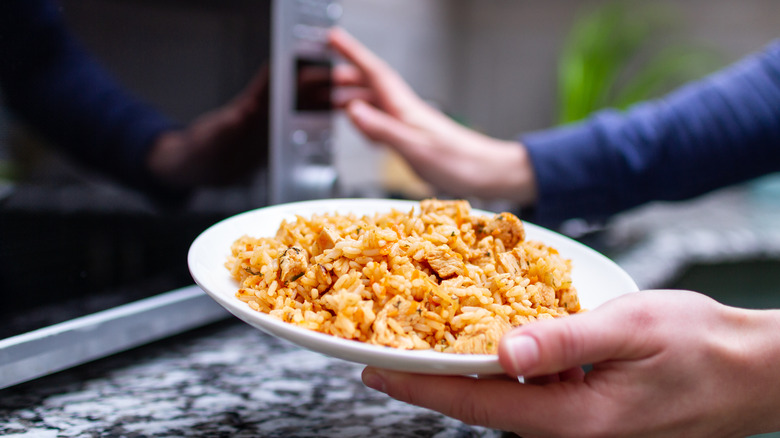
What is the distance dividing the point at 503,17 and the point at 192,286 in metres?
2.07

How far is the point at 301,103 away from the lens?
0.81 meters

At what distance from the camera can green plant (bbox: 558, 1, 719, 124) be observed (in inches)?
78.7

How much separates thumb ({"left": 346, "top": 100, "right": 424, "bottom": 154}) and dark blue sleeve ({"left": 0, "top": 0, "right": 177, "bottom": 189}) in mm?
465

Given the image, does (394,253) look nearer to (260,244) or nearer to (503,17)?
(260,244)

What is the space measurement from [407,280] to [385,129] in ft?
2.05

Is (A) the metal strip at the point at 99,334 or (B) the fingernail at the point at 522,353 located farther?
(A) the metal strip at the point at 99,334

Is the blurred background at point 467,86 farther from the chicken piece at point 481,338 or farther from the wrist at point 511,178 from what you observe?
the chicken piece at point 481,338

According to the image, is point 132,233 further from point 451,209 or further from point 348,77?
point 348,77

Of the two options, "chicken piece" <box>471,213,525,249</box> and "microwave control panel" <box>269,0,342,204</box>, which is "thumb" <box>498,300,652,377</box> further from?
"microwave control panel" <box>269,0,342,204</box>

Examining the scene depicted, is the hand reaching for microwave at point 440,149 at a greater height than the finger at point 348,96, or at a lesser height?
lesser

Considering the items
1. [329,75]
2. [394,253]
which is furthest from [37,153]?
[329,75]

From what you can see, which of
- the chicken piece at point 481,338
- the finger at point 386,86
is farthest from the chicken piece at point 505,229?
the finger at point 386,86

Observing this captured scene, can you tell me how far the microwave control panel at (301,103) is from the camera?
2.51 feet

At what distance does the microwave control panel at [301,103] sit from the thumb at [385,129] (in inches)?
6.4
